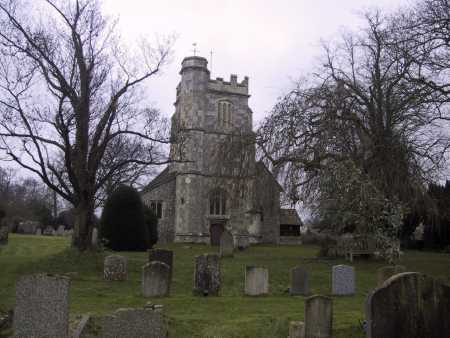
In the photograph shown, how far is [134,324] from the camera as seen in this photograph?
20.2ft

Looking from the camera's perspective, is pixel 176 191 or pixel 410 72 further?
pixel 176 191

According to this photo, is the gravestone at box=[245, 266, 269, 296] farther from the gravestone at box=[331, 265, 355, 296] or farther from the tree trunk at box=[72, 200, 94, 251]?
the tree trunk at box=[72, 200, 94, 251]

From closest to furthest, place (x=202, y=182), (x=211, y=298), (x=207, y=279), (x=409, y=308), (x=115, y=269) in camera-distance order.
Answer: (x=409, y=308), (x=211, y=298), (x=207, y=279), (x=115, y=269), (x=202, y=182)

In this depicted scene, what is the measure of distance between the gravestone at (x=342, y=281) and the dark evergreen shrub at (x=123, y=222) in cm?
1273

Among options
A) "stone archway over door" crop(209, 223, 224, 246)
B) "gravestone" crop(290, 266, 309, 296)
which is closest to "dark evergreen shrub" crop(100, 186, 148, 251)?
"gravestone" crop(290, 266, 309, 296)

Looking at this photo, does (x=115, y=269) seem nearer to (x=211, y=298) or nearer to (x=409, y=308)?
(x=211, y=298)

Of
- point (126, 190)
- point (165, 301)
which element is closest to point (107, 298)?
point (165, 301)

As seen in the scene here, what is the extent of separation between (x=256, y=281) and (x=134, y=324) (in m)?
5.79

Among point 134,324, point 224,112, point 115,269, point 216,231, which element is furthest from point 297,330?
point 224,112

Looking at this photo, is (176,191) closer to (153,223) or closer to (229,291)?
(153,223)

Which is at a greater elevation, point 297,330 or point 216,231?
point 216,231

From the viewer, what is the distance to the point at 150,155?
17.0 metres

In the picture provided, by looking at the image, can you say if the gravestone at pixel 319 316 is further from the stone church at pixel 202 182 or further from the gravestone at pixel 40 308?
the stone church at pixel 202 182

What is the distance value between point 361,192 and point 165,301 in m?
7.62
